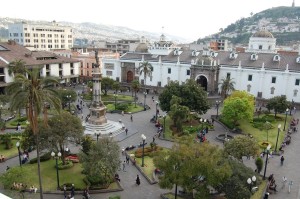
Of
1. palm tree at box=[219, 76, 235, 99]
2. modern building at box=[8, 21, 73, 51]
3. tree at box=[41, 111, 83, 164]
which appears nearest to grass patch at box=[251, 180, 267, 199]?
tree at box=[41, 111, 83, 164]

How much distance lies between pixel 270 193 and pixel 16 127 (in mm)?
31412

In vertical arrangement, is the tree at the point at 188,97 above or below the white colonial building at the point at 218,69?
below

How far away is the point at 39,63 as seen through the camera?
62969 mm

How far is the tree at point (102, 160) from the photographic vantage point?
22.5 m

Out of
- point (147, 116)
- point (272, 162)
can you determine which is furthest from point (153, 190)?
point (147, 116)

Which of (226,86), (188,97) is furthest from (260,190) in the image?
(226,86)

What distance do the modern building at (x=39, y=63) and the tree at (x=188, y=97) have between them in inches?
1171

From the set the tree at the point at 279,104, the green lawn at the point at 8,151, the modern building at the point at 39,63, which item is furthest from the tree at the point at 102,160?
the modern building at the point at 39,63

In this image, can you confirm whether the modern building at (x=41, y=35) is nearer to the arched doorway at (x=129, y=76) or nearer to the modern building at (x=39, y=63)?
the modern building at (x=39, y=63)

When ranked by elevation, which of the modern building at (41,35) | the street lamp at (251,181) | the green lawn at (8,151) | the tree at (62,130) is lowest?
the green lawn at (8,151)

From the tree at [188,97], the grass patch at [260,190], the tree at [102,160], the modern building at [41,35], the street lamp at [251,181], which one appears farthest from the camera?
the modern building at [41,35]

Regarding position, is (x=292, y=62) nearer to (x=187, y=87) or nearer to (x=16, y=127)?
(x=187, y=87)

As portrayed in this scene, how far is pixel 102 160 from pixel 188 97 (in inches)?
844

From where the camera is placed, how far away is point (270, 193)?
24.1 metres
